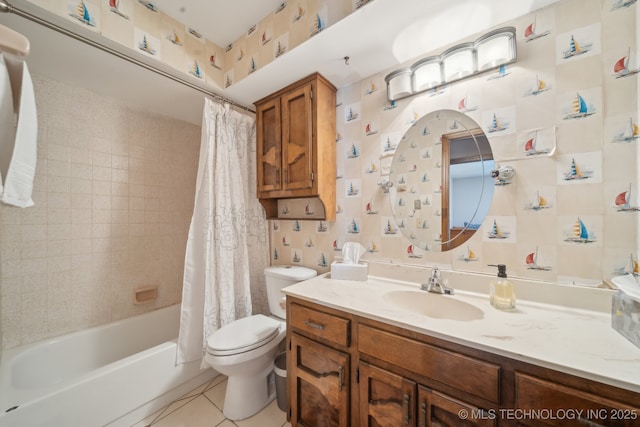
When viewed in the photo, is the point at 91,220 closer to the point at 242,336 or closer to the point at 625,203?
the point at 242,336

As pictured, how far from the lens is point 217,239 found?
1657 millimetres

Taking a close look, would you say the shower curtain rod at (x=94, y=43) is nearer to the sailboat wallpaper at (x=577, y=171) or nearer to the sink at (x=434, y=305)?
the sink at (x=434, y=305)

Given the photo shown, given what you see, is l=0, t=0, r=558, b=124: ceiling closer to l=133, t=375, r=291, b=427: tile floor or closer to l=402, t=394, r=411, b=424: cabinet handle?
l=402, t=394, r=411, b=424: cabinet handle

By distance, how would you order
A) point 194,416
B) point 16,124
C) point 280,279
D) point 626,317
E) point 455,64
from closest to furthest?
point 626,317 < point 16,124 < point 455,64 < point 194,416 < point 280,279

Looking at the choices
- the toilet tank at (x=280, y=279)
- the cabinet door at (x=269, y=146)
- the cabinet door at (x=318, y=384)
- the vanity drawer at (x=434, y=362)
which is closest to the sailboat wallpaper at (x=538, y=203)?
the vanity drawer at (x=434, y=362)

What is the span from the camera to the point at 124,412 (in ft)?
4.26

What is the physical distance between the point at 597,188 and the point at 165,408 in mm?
2601

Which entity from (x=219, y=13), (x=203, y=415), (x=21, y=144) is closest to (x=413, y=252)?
(x=203, y=415)

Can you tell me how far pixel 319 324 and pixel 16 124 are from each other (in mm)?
1423

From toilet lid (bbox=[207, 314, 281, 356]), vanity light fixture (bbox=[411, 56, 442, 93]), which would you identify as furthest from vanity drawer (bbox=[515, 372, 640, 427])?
vanity light fixture (bbox=[411, 56, 442, 93])

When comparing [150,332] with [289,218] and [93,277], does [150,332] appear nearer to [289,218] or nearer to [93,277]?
[93,277]

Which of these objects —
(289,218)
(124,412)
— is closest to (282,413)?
(124,412)

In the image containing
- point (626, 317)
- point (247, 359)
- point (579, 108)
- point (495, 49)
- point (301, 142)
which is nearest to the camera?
point (626, 317)

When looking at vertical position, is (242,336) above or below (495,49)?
below
